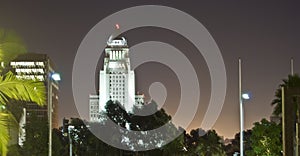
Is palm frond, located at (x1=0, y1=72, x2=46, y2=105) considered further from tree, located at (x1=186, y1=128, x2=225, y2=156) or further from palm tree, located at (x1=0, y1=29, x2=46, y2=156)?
tree, located at (x1=186, y1=128, x2=225, y2=156)

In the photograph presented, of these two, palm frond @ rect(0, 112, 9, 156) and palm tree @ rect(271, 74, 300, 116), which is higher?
palm tree @ rect(271, 74, 300, 116)

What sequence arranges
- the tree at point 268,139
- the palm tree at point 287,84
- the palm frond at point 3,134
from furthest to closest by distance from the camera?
the tree at point 268,139
the palm tree at point 287,84
the palm frond at point 3,134

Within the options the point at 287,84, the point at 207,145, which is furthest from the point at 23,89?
the point at 207,145

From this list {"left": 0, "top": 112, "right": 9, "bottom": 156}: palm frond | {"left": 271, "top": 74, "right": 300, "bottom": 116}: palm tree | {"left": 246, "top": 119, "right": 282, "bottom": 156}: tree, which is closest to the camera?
{"left": 0, "top": 112, "right": 9, "bottom": 156}: palm frond

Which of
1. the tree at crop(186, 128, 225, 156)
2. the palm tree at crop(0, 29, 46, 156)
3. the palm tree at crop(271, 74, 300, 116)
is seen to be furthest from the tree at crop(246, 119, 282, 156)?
the tree at crop(186, 128, 225, 156)

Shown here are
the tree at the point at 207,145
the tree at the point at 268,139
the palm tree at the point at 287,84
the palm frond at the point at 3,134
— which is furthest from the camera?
the tree at the point at 207,145

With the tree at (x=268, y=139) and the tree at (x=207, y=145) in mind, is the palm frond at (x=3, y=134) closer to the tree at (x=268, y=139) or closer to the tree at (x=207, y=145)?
the tree at (x=268, y=139)

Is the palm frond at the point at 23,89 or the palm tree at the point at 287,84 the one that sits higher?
the palm tree at the point at 287,84

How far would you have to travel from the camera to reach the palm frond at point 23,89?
1728 cm

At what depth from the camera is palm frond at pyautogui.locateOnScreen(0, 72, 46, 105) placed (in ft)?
56.7

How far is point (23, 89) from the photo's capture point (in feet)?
56.6

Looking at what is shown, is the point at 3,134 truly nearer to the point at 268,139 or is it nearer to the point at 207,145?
the point at 268,139

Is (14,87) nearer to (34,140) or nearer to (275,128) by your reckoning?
(275,128)

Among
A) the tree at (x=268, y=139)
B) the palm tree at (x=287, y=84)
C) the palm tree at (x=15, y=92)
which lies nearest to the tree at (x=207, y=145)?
the tree at (x=268, y=139)
